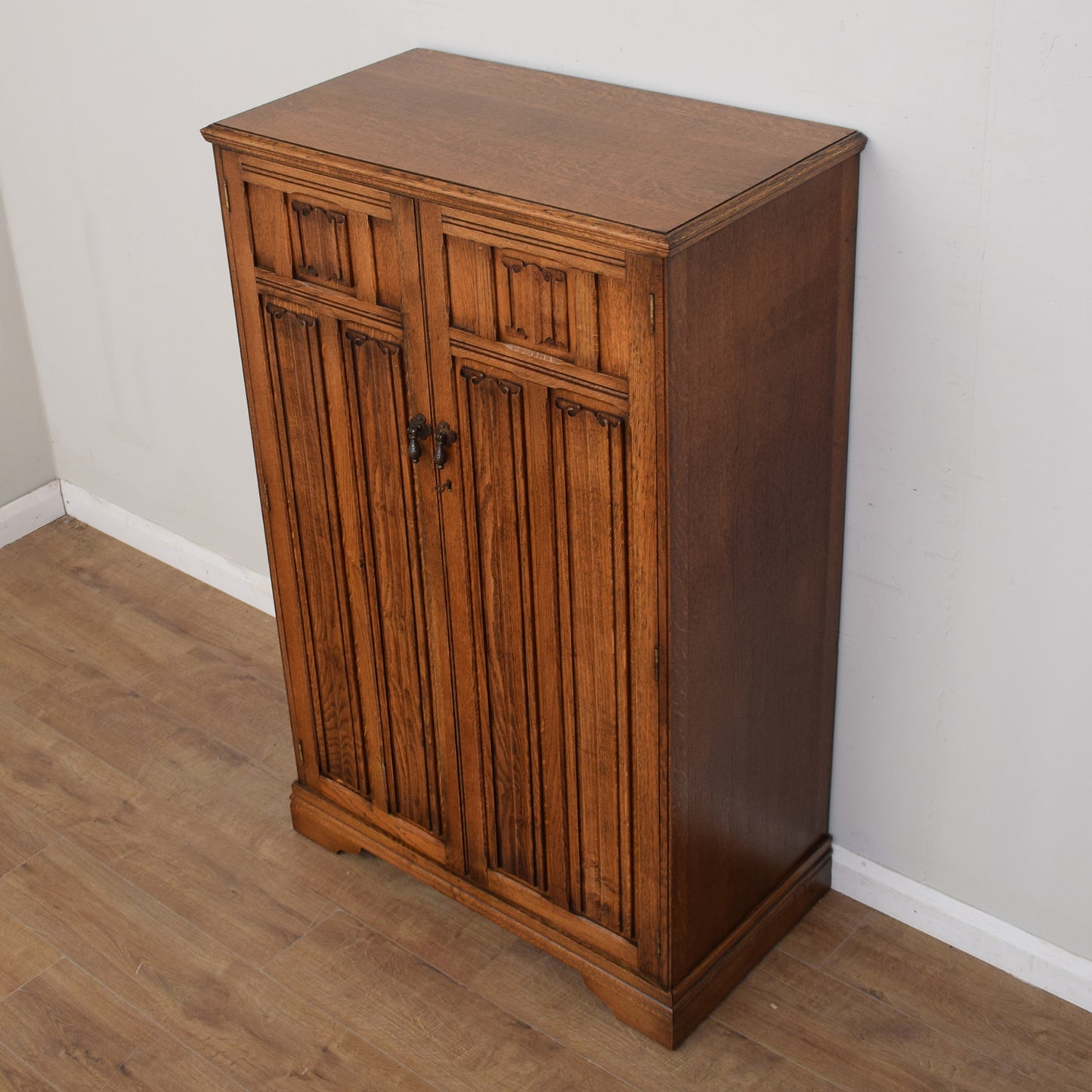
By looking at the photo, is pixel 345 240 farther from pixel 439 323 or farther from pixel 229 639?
pixel 229 639

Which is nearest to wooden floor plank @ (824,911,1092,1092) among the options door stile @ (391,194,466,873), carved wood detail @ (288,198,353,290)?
door stile @ (391,194,466,873)

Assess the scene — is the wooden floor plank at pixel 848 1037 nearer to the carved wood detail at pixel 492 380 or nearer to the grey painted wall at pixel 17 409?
the carved wood detail at pixel 492 380

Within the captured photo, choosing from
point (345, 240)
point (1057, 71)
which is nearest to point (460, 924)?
point (345, 240)

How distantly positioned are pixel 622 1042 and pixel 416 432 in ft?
3.43

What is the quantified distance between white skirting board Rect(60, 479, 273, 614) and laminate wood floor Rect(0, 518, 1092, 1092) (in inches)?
18.5

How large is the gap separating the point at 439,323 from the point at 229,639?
5.17 ft

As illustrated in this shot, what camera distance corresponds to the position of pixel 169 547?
3.67 meters

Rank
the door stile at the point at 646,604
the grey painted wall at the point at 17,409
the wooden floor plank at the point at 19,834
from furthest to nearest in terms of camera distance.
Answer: the grey painted wall at the point at 17,409, the wooden floor plank at the point at 19,834, the door stile at the point at 646,604

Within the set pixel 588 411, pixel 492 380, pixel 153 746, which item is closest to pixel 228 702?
pixel 153 746

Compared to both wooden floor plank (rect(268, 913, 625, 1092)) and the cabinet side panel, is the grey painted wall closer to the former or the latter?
wooden floor plank (rect(268, 913, 625, 1092))

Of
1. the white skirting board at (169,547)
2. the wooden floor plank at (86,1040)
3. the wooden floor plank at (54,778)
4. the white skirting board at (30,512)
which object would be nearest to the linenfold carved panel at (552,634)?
the wooden floor plank at (86,1040)

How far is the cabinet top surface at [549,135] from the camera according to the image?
1873 mm

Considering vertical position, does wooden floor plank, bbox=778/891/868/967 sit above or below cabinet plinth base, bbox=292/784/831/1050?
below

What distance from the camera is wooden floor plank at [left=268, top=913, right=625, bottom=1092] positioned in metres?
2.34
